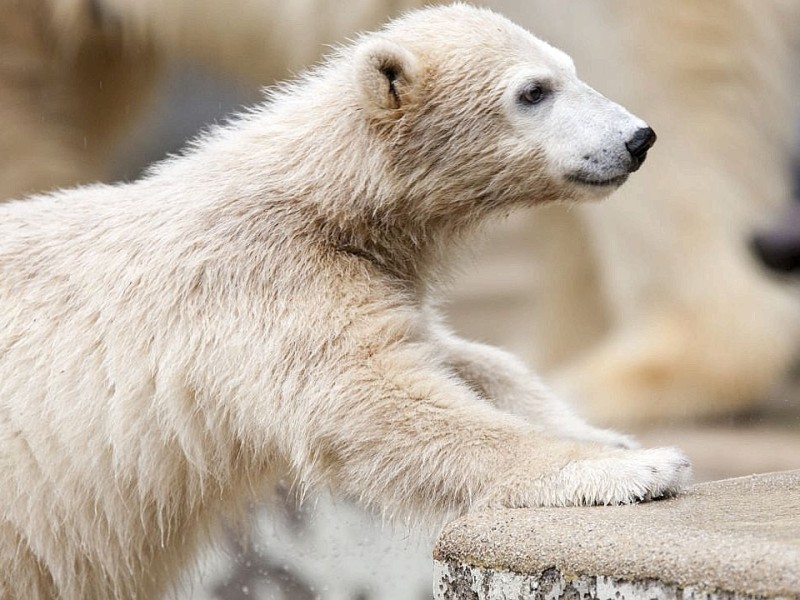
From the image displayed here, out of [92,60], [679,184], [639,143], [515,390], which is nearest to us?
[639,143]

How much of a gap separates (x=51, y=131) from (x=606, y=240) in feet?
8.73

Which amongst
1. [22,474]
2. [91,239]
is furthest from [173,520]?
[91,239]

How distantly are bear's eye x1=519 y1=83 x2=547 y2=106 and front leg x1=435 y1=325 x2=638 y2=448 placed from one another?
66 centimetres

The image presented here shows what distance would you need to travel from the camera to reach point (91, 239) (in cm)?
370

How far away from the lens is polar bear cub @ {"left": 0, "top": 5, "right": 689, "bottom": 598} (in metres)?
3.39

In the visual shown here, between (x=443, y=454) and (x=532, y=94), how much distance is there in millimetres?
971

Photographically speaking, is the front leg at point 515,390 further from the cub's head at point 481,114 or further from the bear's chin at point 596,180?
the bear's chin at point 596,180

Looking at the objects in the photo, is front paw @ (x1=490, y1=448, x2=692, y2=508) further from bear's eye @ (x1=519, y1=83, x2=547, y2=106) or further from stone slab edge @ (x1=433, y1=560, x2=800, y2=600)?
bear's eye @ (x1=519, y1=83, x2=547, y2=106)

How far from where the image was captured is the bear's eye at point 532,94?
142 inches

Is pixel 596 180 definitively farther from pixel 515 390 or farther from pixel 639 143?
pixel 515 390

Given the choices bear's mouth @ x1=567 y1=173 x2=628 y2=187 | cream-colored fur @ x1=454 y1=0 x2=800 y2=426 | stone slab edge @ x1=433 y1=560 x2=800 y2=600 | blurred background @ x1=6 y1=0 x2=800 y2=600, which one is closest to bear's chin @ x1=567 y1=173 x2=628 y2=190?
bear's mouth @ x1=567 y1=173 x2=628 y2=187

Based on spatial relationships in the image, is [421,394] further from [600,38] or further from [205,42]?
[205,42]

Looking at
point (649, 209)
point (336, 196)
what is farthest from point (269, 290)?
point (649, 209)

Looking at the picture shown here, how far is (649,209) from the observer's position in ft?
19.2
